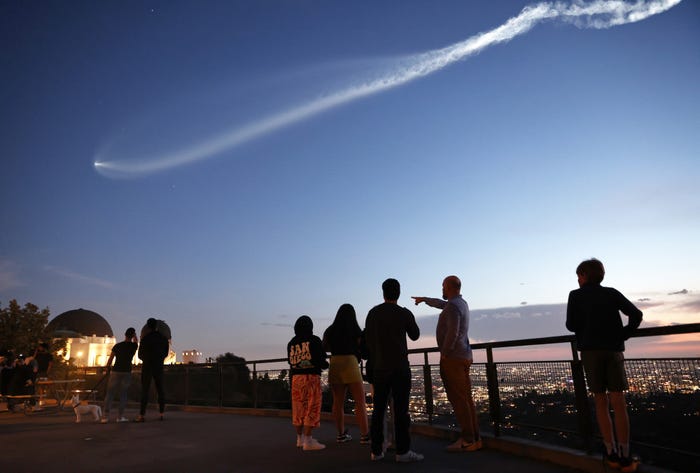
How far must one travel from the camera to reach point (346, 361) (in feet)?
21.8

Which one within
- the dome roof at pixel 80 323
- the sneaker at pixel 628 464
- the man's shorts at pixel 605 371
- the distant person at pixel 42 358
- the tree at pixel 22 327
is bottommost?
the sneaker at pixel 628 464

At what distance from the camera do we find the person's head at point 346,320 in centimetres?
671

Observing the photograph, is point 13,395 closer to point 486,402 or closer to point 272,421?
point 272,421

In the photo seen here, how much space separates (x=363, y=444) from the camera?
6566 millimetres

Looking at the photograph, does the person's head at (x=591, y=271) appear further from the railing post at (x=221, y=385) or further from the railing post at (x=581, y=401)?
the railing post at (x=221, y=385)

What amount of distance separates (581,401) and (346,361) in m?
2.81

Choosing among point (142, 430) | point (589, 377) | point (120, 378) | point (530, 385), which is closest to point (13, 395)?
point (120, 378)

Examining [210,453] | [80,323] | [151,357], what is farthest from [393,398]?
[80,323]

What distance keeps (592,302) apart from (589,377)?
0.66 meters

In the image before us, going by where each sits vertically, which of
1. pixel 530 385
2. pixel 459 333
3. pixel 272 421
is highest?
pixel 459 333

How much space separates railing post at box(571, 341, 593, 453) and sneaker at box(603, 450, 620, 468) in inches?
16.7

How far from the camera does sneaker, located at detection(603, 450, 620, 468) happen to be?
424 cm

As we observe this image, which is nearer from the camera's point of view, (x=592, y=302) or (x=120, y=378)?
(x=592, y=302)

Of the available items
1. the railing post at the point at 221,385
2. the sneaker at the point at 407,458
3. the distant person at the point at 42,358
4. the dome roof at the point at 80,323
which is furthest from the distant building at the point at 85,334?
the sneaker at the point at 407,458
